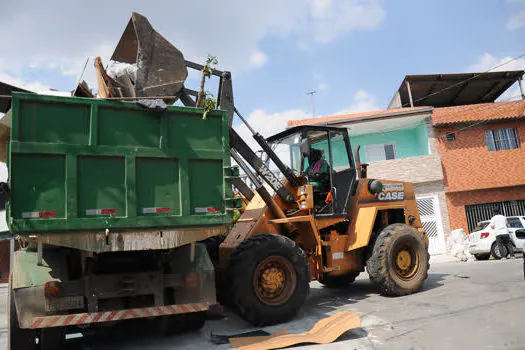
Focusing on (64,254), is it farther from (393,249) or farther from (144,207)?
(393,249)

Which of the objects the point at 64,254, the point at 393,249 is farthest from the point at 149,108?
the point at 393,249

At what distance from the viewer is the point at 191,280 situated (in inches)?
195

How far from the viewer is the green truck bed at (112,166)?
408cm

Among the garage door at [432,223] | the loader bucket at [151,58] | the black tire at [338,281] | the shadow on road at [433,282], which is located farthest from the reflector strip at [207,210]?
the garage door at [432,223]

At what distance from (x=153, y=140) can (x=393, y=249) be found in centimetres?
486

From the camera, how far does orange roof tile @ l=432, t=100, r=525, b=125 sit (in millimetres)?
19531

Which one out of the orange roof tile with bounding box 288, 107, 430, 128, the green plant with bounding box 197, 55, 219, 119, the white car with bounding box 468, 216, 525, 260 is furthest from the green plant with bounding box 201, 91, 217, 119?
the orange roof tile with bounding box 288, 107, 430, 128

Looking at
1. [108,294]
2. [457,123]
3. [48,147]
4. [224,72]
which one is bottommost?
[108,294]

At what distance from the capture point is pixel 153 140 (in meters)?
4.64

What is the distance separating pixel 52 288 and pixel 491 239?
45.5ft

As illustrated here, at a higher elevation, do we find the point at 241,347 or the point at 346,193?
the point at 346,193

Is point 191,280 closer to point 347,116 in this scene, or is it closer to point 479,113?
point 347,116

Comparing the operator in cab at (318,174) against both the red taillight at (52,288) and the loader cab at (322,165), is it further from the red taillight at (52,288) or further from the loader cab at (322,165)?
the red taillight at (52,288)

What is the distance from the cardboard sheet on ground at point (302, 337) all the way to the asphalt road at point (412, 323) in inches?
3.7
